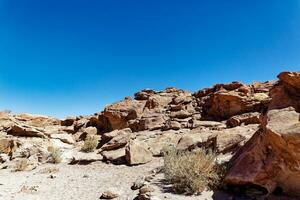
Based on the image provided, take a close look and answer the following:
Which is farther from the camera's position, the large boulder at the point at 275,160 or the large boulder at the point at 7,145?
the large boulder at the point at 7,145

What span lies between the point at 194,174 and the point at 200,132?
7947 millimetres

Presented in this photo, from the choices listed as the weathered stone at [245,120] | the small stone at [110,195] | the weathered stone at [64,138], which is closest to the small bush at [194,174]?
the small stone at [110,195]

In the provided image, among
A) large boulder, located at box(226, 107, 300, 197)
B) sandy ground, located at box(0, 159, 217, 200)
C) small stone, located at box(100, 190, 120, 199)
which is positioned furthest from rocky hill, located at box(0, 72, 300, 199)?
small stone, located at box(100, 190, 120, 199)

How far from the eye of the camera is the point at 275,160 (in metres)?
7.19

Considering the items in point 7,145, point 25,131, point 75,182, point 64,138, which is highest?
point 25,131

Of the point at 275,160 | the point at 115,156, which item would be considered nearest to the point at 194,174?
the point at 275,160

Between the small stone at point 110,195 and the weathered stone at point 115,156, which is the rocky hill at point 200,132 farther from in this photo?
the small stone at point 110,195

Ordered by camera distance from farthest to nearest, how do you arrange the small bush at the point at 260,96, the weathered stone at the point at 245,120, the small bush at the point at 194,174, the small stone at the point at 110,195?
the small bush at the point at 260,96
the weathered stone at the point at 245,120
the small stone at the point at 110,195
the small bush at the point at 194,174

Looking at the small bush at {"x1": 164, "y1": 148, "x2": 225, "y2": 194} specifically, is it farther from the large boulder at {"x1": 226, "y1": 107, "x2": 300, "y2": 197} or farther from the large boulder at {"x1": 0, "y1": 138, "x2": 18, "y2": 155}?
the large boulder at {"x1": 0, "y1": 138, "x2": 18, "y2": 155}

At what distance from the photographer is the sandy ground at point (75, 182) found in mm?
9289

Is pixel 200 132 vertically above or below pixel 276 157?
above

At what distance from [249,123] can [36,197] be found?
1140 cm

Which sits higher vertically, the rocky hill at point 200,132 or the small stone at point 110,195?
the rocky hill at point 200,132

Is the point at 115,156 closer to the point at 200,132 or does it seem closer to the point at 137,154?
the point at 137,154
